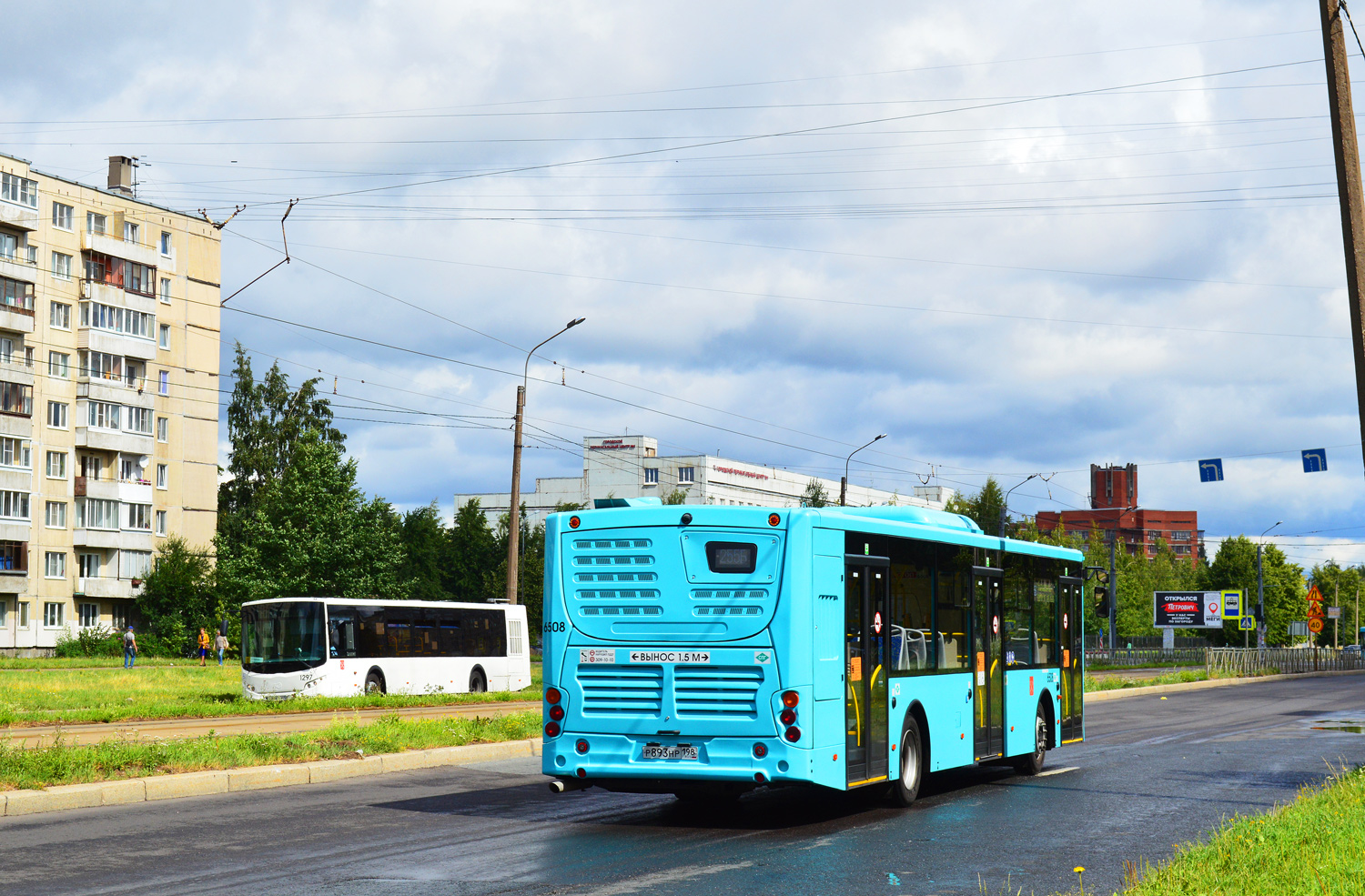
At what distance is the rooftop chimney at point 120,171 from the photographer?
266ft

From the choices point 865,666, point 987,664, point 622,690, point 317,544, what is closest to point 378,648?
point 987,664

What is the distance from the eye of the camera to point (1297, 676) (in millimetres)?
60750

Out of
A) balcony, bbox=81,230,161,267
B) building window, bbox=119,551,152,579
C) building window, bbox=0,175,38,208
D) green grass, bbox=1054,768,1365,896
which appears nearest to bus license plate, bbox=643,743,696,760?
green grass, bbox=1054,768,1365,896

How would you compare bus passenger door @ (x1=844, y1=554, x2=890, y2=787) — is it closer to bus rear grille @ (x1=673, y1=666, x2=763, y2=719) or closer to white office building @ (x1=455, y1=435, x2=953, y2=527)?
bus rear grille @ (x1=673, y1=666, x2=763, y2=719)

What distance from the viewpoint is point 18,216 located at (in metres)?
69.4

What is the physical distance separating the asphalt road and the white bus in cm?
1779

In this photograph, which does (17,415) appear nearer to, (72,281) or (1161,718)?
(72,281)

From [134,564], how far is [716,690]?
70365 mm

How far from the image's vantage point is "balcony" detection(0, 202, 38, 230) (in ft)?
225

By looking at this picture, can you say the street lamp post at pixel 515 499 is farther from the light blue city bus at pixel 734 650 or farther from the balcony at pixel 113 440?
the balcony at pixel 113 440

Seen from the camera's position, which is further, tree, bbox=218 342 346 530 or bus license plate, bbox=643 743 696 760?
tree, bbox=218 342 346 530

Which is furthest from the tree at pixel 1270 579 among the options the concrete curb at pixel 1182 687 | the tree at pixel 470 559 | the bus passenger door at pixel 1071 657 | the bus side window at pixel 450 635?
the bus passenger door at pixel 1071 657

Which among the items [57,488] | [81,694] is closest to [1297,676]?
[81,694]

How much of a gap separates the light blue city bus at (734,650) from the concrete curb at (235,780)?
4.06 meters
